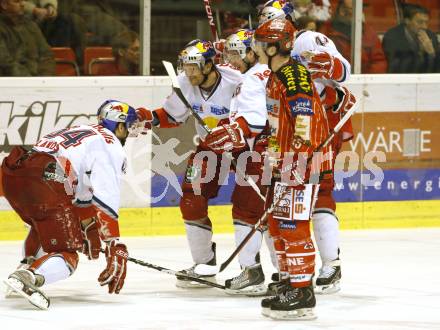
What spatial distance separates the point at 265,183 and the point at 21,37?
229cm

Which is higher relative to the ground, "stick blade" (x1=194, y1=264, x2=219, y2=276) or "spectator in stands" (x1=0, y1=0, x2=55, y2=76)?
"spectator in stands" (x1=0, y1=0, x2=55, y2=76)

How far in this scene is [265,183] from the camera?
658cm

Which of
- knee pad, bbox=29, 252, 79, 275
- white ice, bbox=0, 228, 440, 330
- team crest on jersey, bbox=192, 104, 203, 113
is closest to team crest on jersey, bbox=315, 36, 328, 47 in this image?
team crest on jersey, bbox=192, 104, 203, 113

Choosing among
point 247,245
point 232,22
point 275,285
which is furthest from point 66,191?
point 232,22

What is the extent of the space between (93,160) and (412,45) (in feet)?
13.4

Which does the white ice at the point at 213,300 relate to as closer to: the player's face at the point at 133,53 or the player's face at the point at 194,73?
the player's face at the point at 194,73

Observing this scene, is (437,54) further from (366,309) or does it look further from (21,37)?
(366,309)

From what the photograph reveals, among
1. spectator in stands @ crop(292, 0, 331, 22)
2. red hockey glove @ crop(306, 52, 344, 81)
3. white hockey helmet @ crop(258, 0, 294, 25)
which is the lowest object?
red hockey glove @ crop(306, 52, 344, 81)

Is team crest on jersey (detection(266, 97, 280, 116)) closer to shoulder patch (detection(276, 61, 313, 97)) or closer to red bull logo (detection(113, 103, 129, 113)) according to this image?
shoulder patch (detection(276, 61, 313, 97))

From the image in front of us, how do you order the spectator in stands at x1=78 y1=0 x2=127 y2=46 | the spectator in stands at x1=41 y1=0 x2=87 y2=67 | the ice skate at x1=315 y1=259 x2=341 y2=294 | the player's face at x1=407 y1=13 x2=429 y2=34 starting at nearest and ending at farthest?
the ice skate at x1=315 y1=259 x2=341 y2=294 → the spectator in stands at x1=41 y1=0 x2=87 y2=67 → the spectator in stands at x1=78 y1=0 x2=127 y2=46 → the player's face at x1=407 y1=13 x2=429 y2=34

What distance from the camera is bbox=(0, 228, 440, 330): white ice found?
5754mm

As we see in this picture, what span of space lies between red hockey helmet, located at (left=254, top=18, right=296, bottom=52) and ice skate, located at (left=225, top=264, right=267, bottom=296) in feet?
4.10

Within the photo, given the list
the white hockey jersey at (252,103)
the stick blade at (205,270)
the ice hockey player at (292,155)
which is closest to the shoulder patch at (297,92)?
the ice hockey player at (292,155)

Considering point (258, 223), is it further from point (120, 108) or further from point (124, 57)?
point (124, 57)
